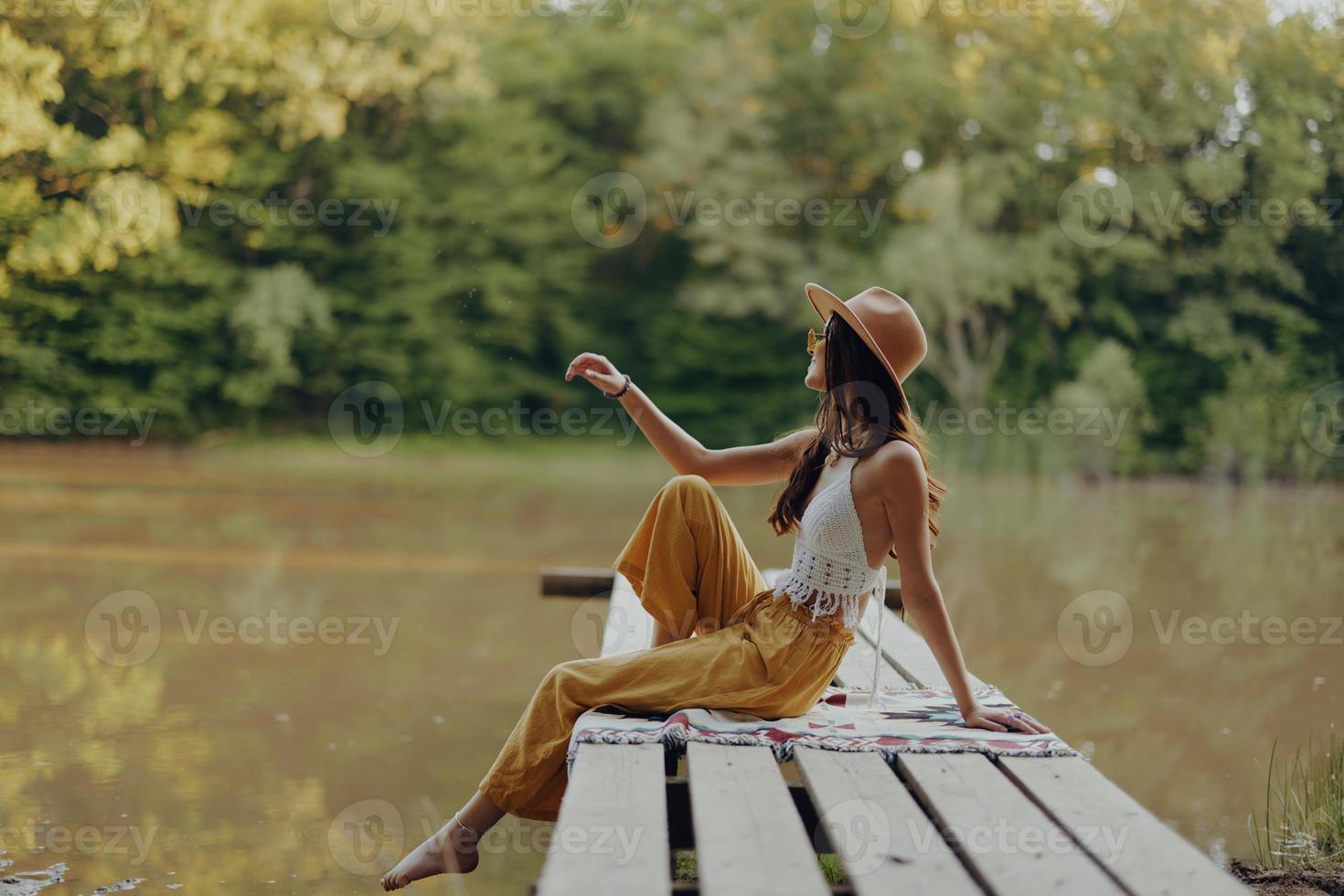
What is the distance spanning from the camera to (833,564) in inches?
99.0

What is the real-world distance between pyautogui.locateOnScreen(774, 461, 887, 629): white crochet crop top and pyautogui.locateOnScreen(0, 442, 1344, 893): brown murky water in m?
1.06

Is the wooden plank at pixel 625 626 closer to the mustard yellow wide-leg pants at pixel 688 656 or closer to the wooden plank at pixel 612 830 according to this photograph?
the mustard yellow wide-leg pants at pixel 688 656

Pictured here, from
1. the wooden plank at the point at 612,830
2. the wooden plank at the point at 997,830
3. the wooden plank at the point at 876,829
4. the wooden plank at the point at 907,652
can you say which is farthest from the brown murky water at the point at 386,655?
the wooden plank at the point at 997,830

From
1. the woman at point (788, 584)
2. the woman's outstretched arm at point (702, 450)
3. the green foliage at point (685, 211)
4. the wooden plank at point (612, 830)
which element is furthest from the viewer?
the green foliage at point (685, 211)

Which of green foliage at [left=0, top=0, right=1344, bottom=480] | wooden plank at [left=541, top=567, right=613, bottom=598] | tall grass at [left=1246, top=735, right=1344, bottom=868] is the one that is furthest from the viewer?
green foliage at [left=0, top=0, right=1344, bottom=480]

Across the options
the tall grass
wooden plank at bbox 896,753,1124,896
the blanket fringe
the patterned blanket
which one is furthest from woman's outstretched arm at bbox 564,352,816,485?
the tall grass

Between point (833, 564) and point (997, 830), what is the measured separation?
30.6 inches

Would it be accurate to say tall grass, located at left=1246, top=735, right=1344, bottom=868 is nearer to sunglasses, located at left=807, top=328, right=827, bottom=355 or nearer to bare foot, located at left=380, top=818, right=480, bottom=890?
sunglasses, located at left=807, top=328, right=827, bottom=355

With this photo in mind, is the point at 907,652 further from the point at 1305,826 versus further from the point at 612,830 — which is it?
the point at 612,830

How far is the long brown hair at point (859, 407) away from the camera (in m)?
2.47

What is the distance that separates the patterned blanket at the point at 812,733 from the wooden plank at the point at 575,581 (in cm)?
256

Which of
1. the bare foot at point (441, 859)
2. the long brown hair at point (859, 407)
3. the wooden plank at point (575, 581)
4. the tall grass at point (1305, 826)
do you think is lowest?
the tall grass at point (1305, 826)

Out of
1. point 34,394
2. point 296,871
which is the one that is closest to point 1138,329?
point 34,394

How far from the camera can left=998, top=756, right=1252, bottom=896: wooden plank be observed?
1646 mm
